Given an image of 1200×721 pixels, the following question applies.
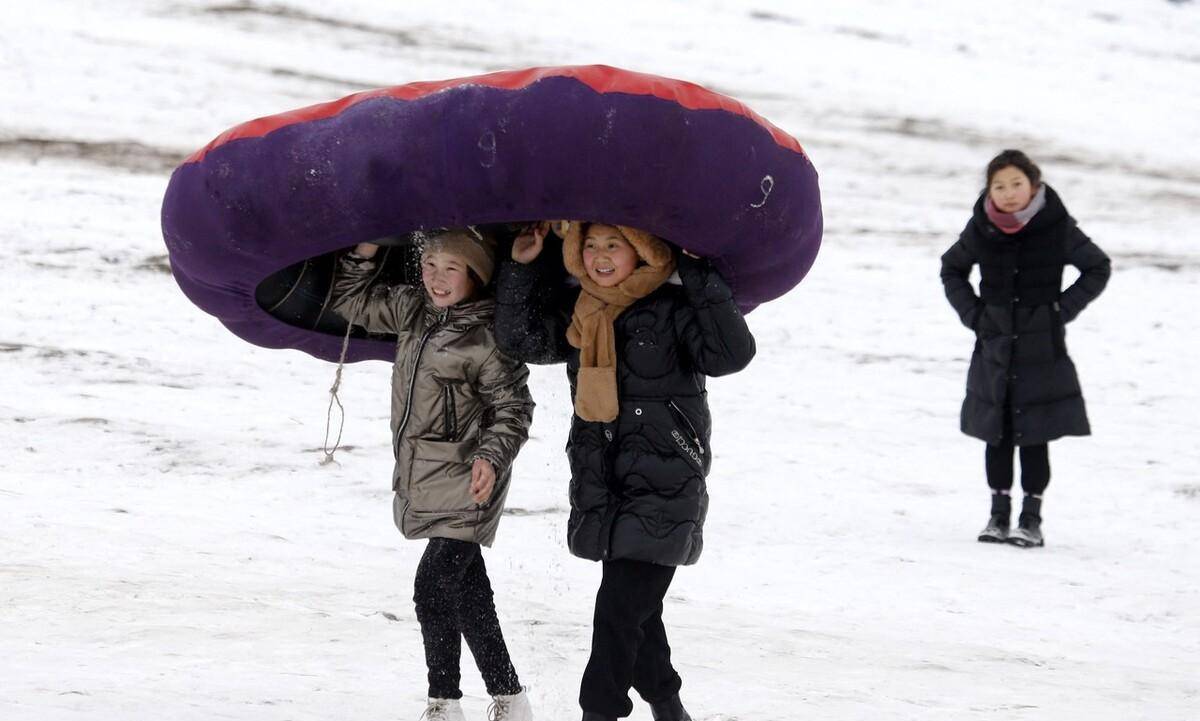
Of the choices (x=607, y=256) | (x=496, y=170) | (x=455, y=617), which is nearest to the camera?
(x=496, y=170)

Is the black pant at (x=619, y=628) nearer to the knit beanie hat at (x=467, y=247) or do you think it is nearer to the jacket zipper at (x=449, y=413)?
the jacket zipper at (x=449, y=413)

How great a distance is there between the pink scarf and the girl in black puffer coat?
2896mm

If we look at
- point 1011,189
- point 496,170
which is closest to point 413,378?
point 496,170

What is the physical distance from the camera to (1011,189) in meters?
6.32

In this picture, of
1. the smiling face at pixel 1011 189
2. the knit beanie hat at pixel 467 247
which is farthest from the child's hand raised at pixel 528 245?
the smiling face at pixel 1011 189

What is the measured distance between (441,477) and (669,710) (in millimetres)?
940

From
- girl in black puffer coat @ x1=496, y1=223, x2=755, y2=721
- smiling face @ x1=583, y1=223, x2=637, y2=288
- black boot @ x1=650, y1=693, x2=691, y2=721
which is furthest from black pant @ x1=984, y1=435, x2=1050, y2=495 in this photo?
smiling face @ x1=583, y1=223, x2=637, y2=288

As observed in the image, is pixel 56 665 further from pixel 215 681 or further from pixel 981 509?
pixel 981 509

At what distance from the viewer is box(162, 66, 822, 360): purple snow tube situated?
137 inches

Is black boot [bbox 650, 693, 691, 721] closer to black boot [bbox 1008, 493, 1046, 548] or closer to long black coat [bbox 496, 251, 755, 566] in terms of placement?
long black coat [bbox 496, 251, 755, 566]

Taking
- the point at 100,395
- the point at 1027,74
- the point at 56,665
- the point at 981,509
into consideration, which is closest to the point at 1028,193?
the point at 981,509

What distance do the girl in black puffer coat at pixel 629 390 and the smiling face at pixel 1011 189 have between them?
282 centimetres

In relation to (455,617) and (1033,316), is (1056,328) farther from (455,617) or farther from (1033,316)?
(455,617)

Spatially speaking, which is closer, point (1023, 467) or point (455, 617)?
point (455, 617)
